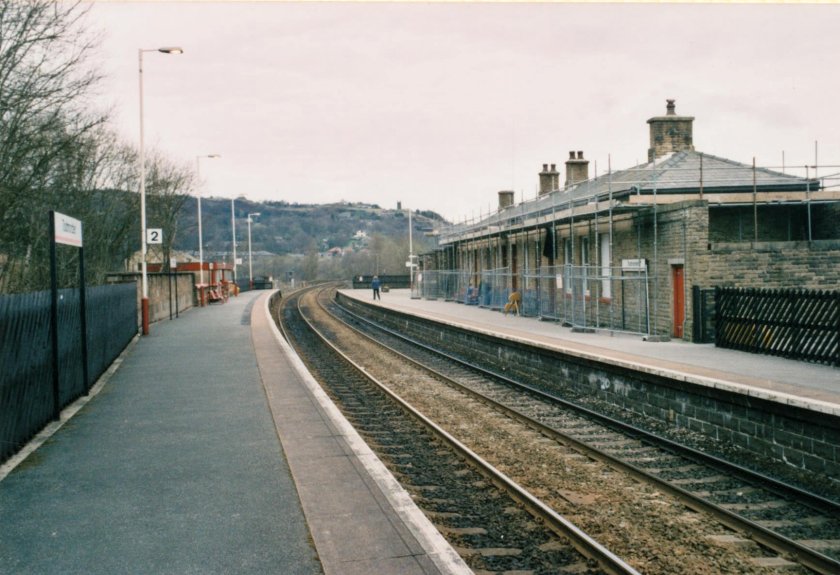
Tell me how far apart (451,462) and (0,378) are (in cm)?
480

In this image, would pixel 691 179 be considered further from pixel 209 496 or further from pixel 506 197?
pixel 506 197

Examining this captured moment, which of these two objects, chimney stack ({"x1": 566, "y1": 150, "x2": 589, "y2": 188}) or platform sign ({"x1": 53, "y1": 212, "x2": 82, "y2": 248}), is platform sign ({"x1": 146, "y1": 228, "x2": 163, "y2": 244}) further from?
chimney stack ({"x1": 566, "y1": 150, "x2": 589, "y2": 188})

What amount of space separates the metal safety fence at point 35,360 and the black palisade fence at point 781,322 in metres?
11.5

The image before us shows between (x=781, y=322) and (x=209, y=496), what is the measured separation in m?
11.2

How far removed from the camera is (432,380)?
16.4 meters

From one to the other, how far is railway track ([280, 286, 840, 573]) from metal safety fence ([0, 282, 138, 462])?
4.59 m

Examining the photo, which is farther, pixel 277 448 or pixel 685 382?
pixel 685 382

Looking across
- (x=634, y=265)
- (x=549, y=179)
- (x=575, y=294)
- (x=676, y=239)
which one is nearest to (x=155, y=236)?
(x=575, y=294)

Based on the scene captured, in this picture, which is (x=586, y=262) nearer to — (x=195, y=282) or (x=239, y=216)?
(x=195, y=282)

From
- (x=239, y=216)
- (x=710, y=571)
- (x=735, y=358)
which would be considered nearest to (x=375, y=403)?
(x=735, y=358)

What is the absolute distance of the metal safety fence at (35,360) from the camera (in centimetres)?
775

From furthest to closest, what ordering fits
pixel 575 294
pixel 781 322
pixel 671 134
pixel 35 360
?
pixel 671 134
pixel 575 294
pixel 781 322
pixel 35 360

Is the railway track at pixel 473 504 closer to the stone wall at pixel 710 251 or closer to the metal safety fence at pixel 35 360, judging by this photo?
A: the metal safety fence at pixel 35 360

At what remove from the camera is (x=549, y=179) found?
4094 cm
